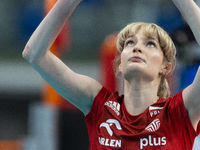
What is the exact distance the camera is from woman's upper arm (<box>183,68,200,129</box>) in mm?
947

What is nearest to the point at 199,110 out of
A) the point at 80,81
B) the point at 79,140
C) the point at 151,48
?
the point at 151,48

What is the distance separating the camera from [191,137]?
1.02 m

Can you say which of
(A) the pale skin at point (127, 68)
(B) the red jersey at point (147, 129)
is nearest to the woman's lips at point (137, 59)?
(A) the pale skin at point (127, 68)

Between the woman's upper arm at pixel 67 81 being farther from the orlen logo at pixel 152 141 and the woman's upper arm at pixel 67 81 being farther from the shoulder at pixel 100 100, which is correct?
the orlen logo at pixel 152 141

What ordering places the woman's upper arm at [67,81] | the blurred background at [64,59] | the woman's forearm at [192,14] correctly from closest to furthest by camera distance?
the woman's forearm at [192,14], the woman's upper arm at [67,81], the blurred background at [64,59]

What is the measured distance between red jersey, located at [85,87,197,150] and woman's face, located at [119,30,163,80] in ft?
0.49

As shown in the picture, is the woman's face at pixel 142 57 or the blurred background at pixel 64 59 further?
the blurred background at pixel 64 59

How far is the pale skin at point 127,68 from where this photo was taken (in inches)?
38.5

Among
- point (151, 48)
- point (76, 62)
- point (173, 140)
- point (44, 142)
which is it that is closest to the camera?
point (173, 140)

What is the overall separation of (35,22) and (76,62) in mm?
479

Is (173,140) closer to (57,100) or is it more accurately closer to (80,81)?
(80,81)

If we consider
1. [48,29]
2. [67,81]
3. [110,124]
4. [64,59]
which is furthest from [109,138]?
[64,59]

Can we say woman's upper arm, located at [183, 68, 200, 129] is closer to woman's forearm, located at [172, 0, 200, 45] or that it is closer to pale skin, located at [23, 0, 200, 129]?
pale skin, located at [23, 0, 200, 129]

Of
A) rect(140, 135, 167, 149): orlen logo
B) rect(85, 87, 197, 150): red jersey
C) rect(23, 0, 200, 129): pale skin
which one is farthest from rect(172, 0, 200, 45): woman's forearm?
rect(140, 135, 167, 149): orlen logo
